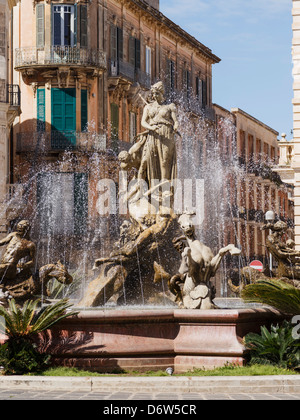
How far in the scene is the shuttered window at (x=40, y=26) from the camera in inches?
1649

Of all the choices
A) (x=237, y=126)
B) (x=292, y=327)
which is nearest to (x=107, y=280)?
(x=292, y=327)

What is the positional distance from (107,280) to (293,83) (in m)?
14.7

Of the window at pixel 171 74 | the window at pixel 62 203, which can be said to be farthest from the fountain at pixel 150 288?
the window at pixel 171 74

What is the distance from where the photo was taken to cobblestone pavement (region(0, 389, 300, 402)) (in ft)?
36.7

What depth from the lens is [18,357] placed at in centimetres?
1287

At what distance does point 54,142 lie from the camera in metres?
41.6

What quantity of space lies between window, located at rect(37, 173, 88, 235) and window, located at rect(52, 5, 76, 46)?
16.8 feet

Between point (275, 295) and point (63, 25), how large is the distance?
29.9m

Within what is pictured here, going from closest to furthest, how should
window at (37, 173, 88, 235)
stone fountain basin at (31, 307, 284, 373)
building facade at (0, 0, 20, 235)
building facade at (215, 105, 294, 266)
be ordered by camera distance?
stone fountain basin at (31, 307, 284, 373), building facade at (0, 0, 20, 235), window at (37, 173, 88, 235), building facade at (215, 105, 294, 266)

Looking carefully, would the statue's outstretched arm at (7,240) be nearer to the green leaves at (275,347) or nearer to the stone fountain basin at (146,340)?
the stone fountain basin at (146,340)

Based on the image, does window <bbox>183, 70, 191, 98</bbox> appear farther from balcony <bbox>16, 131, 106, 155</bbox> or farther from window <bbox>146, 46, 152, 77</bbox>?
balcony <bbox>16, 131, 106, 155</bbox>

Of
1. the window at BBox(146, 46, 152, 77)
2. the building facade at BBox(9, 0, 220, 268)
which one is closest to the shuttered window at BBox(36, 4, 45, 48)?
the building facade at BBox(9, 0, 220, 268)

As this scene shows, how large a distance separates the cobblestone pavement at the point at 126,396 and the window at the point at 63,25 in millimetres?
31439
